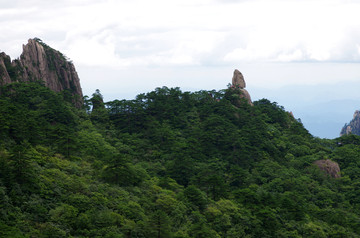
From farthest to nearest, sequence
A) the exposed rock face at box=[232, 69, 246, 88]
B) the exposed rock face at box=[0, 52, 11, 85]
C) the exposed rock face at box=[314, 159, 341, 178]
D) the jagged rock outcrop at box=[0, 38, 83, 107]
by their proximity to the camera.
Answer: the exposed rock face at box=[232, 69, 246, 88] < the jagged rock outcrop at box=[0, 38, 83, 107] < the exposed rock face at box=[0, 52, 11, 85] < the exposed rock face at box=[314, 159, 341, 178]

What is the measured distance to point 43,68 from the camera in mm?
80625

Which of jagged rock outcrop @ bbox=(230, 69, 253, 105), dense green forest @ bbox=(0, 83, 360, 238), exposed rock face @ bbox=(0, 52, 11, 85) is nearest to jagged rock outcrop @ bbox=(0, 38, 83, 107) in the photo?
exposed rock face @ bbox=(0, 52, 11, 85)

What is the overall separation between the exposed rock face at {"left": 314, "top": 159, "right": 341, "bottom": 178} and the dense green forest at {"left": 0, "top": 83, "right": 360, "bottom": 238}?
1.25 metres

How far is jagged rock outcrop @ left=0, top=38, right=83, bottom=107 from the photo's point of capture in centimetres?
7431

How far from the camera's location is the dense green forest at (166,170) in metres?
35.2

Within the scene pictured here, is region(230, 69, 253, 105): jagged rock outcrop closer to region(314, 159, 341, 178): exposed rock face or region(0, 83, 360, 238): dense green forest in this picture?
region(0, 83, 360, 238): dense green forest

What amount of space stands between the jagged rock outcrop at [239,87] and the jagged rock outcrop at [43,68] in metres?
38.1

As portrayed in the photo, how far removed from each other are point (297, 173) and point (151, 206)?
33300 millimetres

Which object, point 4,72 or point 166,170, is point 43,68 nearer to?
point 4,72

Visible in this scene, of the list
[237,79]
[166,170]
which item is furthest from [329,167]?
[237,79]

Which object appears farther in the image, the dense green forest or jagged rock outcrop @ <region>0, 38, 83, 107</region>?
jagged rock outcrop @ <region>0, 38, 83, 107</region>

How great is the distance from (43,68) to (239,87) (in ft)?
158

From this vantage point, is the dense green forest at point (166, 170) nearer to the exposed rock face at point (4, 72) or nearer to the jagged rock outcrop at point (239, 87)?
the jagged rock outcrop at point (239, 87)

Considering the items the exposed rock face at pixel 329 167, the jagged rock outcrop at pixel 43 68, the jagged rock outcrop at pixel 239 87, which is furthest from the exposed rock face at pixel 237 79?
the jagged rock outcrop at pixel 43 68
